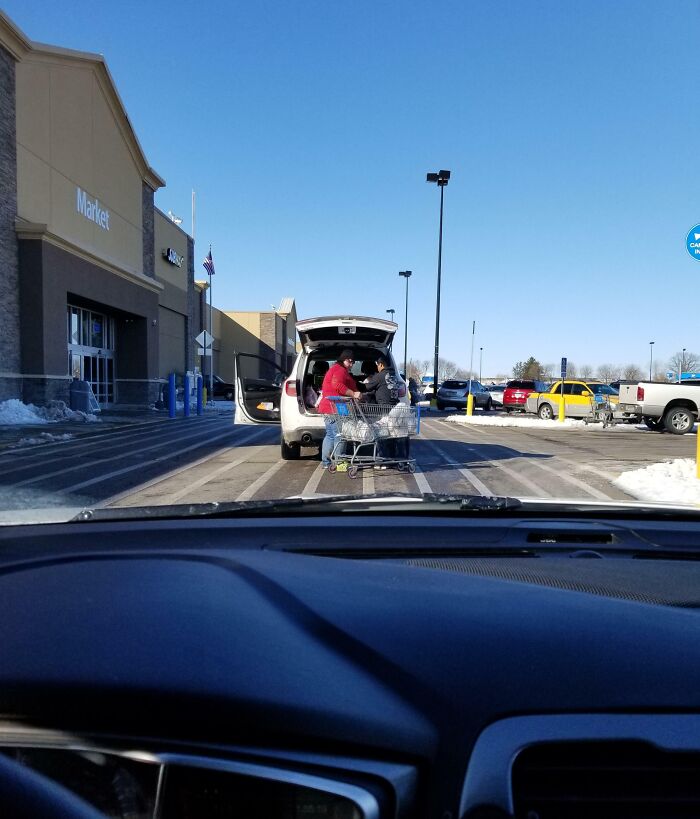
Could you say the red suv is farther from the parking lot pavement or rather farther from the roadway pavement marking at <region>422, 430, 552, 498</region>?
the roadway pavement marking at <region>422, 430, 552, 498</region>

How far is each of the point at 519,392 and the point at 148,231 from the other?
2062cm

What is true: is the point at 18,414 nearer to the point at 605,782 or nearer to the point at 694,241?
the point at 694,241

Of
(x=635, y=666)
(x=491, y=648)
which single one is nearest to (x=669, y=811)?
(x=635, y=666)

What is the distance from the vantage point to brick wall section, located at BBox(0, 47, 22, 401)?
65.9ft

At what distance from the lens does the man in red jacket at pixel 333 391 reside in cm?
922

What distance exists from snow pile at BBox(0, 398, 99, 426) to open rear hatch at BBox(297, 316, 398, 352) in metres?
12.0

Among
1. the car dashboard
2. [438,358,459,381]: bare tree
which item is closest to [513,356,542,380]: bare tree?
[438,358,459,381]: bare tree

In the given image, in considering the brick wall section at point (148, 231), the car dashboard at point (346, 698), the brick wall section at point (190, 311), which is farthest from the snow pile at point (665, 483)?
the brick wall section at point (190, 311)

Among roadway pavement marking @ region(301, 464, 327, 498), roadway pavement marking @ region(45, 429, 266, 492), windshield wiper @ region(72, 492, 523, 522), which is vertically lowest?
roadway pavement marking @ region(45, 429, 266, 492)

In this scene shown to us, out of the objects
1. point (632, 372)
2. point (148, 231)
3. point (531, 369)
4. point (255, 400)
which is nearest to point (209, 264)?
point (148, 231)

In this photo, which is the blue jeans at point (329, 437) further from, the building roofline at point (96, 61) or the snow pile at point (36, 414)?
the building roofline at point (96, 61)

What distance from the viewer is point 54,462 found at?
35.4 ft

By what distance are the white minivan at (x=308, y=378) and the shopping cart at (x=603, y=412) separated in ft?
39.5

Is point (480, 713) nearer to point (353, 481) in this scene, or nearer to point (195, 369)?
point (353, 481)
